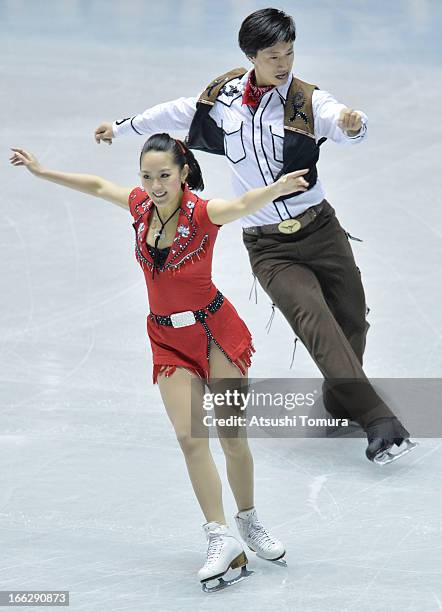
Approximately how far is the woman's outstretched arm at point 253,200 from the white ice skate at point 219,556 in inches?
39.4

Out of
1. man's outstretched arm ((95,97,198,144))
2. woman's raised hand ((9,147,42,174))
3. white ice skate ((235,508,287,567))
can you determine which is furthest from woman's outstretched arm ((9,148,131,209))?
white ice skate ((235,508,287,567))

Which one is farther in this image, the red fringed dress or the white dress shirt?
the white dress shirt

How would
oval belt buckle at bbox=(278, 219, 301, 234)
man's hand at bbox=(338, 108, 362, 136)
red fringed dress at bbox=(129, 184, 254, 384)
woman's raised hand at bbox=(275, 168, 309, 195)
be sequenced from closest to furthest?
1. woman's raised hand at bbox=(275, 168, 309, 195)
2. red fringed dress at bbox=(129, 184, 254, 384)
3. man's hand at bbox=(338, 108, 362, 136)
4. oval belt buckle at bbox=(278, 219, 301, 234)

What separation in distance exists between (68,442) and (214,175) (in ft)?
10.2

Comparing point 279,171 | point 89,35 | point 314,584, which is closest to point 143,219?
point 279,171

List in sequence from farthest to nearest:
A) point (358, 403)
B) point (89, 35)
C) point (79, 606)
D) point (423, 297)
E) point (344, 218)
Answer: point (89, 35)
point (344, 218)
point (423, 297)
point (358, 403)
point (79, 606)

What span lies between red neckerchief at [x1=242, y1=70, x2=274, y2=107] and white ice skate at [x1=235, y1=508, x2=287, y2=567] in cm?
171

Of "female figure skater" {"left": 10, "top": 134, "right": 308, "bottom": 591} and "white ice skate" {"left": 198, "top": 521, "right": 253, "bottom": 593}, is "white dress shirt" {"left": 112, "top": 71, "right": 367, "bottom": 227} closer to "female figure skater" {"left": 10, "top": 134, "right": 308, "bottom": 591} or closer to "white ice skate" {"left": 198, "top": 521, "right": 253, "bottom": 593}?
"female figure skater" {"left": 10, "top": 134, "right": 308, "bottom": 591}

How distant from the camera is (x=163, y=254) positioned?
409 cm

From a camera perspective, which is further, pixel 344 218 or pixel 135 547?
pixel 344 218

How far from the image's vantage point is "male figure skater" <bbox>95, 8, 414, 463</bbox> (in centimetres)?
491

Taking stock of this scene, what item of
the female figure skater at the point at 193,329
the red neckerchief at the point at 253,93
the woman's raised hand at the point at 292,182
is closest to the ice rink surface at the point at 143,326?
the female figure skater at the point at 193,329

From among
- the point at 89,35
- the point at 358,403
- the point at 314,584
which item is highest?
the point at 89,35

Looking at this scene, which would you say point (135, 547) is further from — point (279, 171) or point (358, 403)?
point (279, 171)
